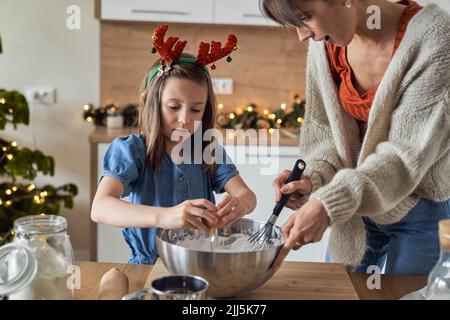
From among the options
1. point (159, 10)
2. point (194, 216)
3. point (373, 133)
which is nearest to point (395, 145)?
point (373, 133)

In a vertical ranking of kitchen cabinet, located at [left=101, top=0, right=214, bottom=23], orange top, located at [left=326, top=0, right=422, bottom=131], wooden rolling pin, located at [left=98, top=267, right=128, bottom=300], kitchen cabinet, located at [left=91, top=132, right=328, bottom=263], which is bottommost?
kitchen cabinet, located at [left=91, top=132, right=328, bottom=263]

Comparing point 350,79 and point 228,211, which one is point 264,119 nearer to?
point 350,79

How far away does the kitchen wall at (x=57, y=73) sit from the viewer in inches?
131

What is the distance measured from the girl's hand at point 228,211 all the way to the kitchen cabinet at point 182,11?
1.92 m

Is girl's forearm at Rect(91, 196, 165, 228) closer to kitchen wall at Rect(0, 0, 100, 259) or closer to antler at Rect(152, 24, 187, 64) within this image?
antler at Rect(152, 24, 187, 64)

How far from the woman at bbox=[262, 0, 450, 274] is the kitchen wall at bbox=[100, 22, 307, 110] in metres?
1.82

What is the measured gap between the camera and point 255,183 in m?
3.05

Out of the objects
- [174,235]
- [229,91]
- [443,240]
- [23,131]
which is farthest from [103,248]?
[443,240]

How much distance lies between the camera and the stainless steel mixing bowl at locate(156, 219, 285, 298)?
106 cm

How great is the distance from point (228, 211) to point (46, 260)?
43 centimetres

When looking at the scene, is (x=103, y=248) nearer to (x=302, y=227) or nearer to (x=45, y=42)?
(x=45, y=42)

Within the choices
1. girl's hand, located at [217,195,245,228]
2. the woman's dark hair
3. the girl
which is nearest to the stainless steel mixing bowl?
girl's hand, located at [217,195,245,228]

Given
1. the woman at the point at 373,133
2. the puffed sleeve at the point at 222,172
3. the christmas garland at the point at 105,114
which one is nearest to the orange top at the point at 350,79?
the woman at the point at 373,133

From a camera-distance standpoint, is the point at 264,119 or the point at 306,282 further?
the point at 264,119
